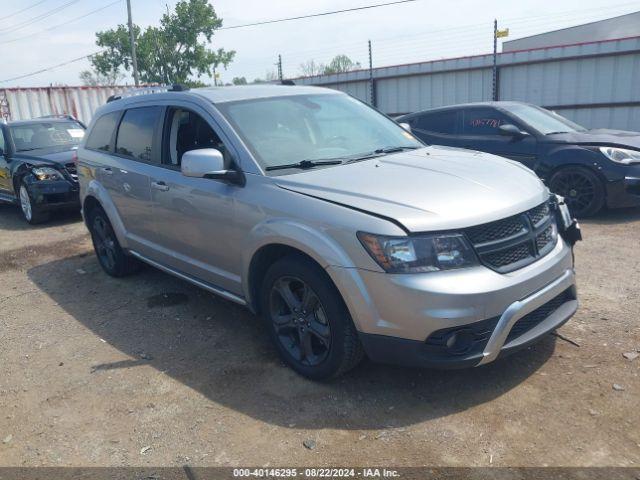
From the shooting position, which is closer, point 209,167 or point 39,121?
point 209,167

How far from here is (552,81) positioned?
43.5 feet

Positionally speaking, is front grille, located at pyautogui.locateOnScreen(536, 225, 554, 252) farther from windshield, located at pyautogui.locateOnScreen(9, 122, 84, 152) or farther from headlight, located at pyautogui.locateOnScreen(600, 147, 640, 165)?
windshield, located at pyautogui.locateOnScreen(9, 122, 84, 152)

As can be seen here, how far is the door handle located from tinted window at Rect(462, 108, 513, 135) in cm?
520

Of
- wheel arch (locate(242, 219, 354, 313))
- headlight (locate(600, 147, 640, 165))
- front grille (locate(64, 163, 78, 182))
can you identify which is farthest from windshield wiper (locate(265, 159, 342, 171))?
front grille (locate(64, 163, 78, 182))

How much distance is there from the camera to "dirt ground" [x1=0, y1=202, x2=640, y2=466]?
9.11 feet

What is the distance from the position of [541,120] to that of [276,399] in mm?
6203

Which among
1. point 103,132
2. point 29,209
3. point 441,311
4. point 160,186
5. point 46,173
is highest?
point 103,132

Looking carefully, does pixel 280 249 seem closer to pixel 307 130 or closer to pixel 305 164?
pixel 305 164

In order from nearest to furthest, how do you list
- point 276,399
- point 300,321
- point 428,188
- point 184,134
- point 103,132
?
point 428,188
point 276,399
point 300,321
point 184,134
point 103,132

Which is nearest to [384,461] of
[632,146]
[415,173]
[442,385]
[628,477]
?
[442,385]

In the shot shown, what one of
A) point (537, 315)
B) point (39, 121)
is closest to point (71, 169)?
point (39, 121)

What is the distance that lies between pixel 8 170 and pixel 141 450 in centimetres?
775

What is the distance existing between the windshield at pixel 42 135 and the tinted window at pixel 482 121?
6489mm

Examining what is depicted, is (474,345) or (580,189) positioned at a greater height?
(474,345)
